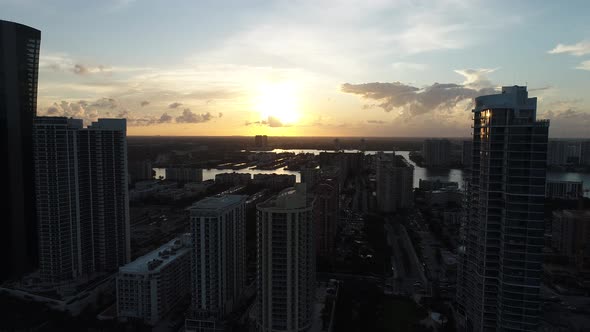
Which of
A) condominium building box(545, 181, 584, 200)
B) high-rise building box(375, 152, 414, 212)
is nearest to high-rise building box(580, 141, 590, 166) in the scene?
condominium building box(545, 181, 584, 200)

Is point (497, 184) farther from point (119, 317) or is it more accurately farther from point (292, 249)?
point (119, 317)

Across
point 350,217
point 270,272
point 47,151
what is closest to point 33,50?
point 47,151

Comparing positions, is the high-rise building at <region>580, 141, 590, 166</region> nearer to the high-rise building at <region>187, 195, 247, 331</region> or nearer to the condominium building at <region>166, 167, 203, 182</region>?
the condominium building at <region>166, 167, 203, 182</region>

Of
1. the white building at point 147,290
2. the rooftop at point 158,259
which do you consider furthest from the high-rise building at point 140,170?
the white building at point 147,290

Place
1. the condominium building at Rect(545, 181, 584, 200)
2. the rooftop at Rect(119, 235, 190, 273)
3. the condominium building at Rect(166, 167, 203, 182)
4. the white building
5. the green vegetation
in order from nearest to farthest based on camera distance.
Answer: the green vegetation
the white building
the rooftop at Rect(119, 235, 190, 273)
the condominium building at Rect(545, 181, 584, 200)
the condominium building at Rect(166, 167, 203, 182)

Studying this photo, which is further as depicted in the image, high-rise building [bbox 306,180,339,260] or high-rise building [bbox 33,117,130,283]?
high-rise building [bbox 306,180,339,260]

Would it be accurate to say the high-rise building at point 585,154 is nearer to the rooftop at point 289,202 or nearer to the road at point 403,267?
the road at point 403,267
